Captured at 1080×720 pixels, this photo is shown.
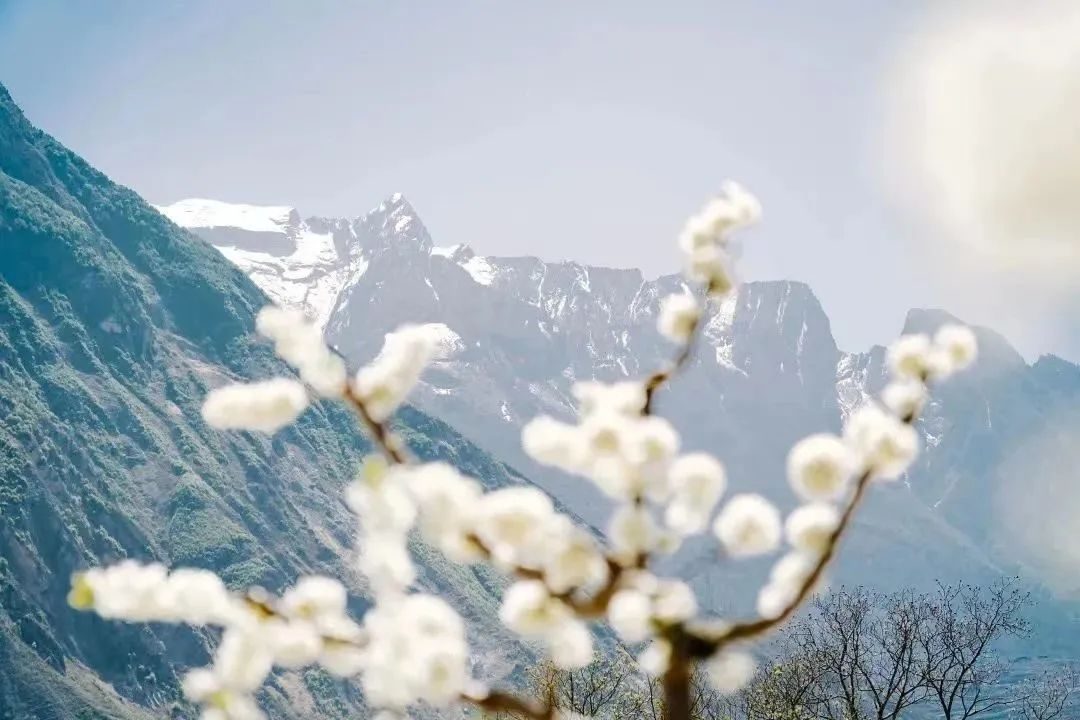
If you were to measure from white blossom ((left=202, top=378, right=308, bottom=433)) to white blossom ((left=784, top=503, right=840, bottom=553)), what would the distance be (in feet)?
4.68

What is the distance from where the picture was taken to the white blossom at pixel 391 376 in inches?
106

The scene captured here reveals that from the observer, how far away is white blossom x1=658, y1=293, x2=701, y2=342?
304cm

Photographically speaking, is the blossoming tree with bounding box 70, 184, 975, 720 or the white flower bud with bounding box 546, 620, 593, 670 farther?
the white flower bud with bounding box 546, 620, 593, 670

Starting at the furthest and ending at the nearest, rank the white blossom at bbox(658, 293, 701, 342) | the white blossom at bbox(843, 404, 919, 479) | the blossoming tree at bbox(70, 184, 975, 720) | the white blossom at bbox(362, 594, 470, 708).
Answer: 1. the white blossom at bbox(658, 293, 701, 342)
2. the white blossom at bbox(843, 404, 919, 479)
3. the blossoming tree at bbox(70, 184, 975, 720)
4. the white blossom at bbox(362, 594, 470, 708)

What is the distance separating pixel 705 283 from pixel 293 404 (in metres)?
1.32

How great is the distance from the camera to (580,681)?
54.2 meters

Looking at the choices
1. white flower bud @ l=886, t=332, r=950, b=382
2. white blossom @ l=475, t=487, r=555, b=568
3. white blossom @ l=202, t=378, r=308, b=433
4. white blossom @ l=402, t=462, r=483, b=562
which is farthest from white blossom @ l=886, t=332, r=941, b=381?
white blossom @ l=202, t=378, r=308, b=433

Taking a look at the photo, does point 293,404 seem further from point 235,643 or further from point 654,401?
point 654,401

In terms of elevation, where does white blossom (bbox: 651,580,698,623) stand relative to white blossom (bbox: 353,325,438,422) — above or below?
below

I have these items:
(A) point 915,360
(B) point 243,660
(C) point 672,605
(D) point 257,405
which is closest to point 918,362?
(A) point 915,360

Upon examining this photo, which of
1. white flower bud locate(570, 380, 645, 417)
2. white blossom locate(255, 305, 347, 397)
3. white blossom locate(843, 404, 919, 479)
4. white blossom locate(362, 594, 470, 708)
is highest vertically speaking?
white blossom locate(843, 404, 919, 479)

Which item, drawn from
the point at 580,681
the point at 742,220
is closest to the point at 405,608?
the point at 742,220

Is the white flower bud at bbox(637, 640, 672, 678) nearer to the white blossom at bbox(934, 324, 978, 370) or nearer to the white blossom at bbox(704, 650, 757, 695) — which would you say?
the white blossom at bbox(704, 650, 757, 695)

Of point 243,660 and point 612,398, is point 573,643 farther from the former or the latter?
point 243,660
